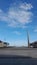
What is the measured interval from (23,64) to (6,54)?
216cm

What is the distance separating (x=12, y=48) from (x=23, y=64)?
2.55 m

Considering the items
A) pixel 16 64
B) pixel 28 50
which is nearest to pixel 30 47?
pixel 28 50

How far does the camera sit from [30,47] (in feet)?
26.7

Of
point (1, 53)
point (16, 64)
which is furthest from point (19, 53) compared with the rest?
point (16, 64)

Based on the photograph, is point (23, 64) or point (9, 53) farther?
point (9, 53)

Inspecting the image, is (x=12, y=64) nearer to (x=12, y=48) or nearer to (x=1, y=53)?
(x=1, y=53)

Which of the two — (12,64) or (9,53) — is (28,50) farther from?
(12,64)

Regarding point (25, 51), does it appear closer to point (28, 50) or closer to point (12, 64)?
point (28, 50)

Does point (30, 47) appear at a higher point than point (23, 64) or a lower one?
higher

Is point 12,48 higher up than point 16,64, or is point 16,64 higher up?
point 12,48

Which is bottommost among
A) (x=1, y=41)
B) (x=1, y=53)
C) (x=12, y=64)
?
(x=12, y=64)

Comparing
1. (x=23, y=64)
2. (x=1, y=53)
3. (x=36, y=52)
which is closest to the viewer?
(x=23, y=64)

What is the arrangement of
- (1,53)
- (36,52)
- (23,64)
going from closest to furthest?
(23,64), (1,53), (36,52)

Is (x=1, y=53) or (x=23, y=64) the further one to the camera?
(x=1, y=53)
